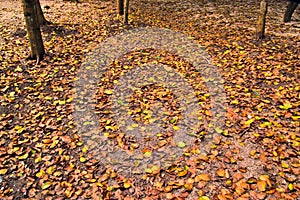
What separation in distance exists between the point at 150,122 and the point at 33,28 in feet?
12.6

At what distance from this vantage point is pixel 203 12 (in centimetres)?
958

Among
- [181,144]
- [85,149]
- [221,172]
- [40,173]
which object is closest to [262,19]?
[181,144]

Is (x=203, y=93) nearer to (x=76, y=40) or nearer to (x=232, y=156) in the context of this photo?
(x=232, y=156)

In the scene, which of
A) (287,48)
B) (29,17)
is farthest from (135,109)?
(287,48)

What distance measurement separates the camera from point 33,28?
222 inches

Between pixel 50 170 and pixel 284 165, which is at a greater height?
pixel 284 165

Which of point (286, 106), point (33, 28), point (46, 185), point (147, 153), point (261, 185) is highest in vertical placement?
point (33, 28)

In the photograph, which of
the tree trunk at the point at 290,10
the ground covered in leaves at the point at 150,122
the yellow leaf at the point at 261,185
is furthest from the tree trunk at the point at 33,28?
the tree trunk at the point at 290,10

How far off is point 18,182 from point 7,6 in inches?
427

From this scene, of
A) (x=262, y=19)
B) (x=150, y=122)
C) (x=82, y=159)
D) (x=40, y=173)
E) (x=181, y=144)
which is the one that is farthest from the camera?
(x=262, y=19)

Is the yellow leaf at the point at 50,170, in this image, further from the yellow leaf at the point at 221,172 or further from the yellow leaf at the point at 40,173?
the yellow leaf at the point at 221,172

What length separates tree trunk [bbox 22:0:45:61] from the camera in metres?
5.33

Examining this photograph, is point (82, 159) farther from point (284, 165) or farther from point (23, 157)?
point (284, 165)

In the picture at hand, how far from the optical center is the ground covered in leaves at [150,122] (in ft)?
9.88
